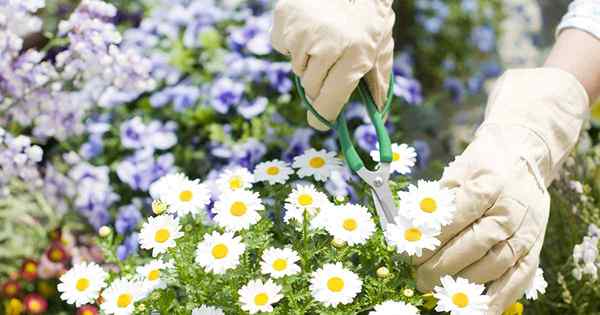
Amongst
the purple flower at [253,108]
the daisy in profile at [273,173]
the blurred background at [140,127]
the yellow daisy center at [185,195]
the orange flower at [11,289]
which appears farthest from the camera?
the purple flower at [253,108]

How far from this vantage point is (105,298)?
1.37 m

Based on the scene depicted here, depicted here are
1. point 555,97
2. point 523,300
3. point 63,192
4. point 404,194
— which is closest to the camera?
point 404,194

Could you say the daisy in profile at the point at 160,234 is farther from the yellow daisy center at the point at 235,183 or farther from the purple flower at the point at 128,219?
the purple flower at the point at 128,219

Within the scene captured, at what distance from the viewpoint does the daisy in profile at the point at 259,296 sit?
121cm

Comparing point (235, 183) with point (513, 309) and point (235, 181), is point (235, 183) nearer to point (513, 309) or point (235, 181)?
point (235, 181)

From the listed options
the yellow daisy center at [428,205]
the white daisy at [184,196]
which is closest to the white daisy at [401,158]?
the yellow daisy center at [428,205]

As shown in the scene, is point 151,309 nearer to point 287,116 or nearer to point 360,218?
point 360,218

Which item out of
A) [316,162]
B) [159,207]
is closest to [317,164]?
[316,162]

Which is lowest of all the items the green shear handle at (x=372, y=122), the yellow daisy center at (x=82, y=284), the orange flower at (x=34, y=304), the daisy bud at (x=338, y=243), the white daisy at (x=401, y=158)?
the orange flower at (x=34, y=304)

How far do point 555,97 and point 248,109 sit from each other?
3.12 ft

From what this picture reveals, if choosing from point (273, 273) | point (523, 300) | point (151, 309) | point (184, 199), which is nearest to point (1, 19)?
point (184, 199)

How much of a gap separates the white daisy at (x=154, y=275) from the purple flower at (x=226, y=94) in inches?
32.4

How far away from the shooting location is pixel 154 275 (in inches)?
55.3

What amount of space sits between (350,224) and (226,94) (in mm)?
973
